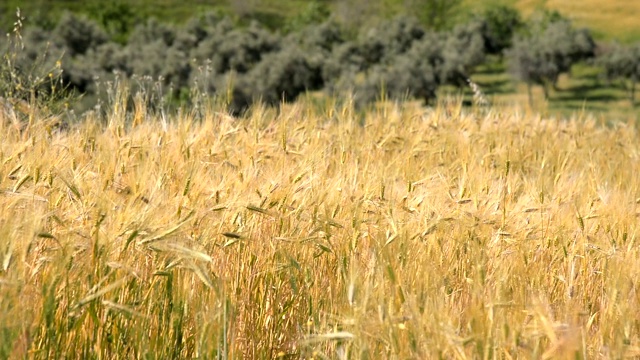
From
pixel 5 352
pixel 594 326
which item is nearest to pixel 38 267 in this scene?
pixel 5 352

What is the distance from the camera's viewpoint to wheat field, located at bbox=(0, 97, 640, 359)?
5.19 feet

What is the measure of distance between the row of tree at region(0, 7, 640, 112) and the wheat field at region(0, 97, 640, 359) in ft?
67.0

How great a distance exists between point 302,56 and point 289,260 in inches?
1335

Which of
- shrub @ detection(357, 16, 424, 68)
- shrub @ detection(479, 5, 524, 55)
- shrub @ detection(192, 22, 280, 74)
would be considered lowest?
shrub @ detection(479, 5, 524, 55)

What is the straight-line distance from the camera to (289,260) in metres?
2.10

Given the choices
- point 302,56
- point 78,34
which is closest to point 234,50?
point 302,56

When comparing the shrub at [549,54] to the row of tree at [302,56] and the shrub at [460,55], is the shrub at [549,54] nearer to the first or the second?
the row of tree at [302,56]

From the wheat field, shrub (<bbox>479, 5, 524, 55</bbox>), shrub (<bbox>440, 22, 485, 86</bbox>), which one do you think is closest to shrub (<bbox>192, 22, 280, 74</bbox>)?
shrub (<bbox>440, 22, 485, 86</bbox>)

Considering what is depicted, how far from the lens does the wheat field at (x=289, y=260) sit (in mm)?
1582

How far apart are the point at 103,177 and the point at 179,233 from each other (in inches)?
24.2

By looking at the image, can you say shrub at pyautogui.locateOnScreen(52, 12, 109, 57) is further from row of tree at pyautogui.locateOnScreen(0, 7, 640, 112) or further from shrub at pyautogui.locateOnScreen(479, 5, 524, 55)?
shrub at pyautogui.locateOnScreen(479, 5, 524, 55)

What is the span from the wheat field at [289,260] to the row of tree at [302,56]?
67.0 ft

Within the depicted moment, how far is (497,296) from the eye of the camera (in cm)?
168

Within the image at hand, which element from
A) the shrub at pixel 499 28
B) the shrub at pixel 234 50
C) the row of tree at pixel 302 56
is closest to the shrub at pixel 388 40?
the row of tree at pixel 302 56
